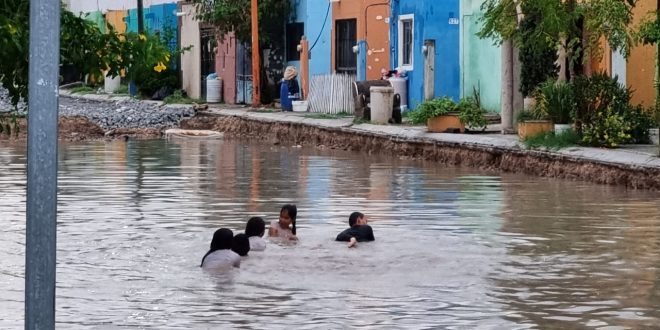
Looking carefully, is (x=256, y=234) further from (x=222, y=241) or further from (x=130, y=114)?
(x=130, y=114)

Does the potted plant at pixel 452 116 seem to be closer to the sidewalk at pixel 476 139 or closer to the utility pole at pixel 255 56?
the sidewalk at pixel 476 139

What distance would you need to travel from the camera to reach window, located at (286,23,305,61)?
145 feet

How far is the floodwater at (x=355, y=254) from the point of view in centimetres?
1099

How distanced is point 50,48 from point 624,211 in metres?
14.9

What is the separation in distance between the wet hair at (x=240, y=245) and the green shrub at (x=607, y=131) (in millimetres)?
10927

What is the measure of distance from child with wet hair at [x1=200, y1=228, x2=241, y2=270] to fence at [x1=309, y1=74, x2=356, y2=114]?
945 inches

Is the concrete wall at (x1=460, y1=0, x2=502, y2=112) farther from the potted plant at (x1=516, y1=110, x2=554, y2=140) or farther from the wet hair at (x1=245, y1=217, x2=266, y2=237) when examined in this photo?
the wet hair at (x1=245, y1=217, x2=266, y2=237)

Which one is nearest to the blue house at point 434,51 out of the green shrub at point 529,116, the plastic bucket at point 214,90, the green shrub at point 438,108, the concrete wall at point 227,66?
the green shrub at point 438,108

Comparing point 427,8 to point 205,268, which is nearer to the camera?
point 205,268

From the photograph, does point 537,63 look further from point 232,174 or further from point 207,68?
point 207,68

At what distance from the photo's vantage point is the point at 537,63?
2828 centimetres

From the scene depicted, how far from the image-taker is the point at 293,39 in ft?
147

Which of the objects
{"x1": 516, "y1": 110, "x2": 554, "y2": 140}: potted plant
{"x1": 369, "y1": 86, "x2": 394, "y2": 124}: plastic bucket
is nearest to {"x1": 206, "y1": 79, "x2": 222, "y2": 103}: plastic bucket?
{"x1": 369, "y1": 86, "x2": 394, "y2": 124}: plastic bucket

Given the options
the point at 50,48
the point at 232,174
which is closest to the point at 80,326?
the point at 50,48
